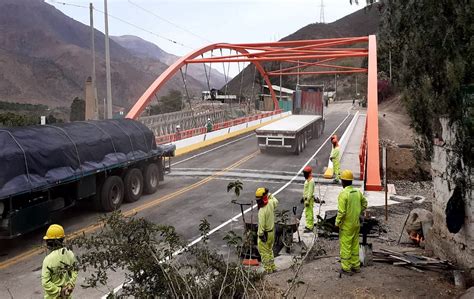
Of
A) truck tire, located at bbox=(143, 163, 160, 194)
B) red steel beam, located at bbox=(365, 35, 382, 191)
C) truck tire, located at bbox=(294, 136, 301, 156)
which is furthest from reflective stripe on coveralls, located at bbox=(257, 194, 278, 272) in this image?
truck tire, located at bbox=(294, 136, 301, 156)

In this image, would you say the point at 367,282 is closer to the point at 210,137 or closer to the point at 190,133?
the point at 190,133

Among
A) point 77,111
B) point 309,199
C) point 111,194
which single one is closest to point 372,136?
point 309,199

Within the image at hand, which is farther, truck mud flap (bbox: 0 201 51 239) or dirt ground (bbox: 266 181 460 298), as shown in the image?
truck mud flap (bbox: 0 201 51 239)

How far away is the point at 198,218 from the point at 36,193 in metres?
4.26

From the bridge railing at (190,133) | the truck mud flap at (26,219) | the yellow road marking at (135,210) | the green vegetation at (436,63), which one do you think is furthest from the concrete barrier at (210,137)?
the green vegetation at (436,63)

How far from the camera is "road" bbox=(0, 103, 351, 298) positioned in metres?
8.53

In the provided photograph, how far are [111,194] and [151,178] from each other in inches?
102

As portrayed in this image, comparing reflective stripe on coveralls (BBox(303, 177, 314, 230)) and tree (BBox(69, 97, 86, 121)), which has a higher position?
tree (BBox(69, 97, 86, 121))

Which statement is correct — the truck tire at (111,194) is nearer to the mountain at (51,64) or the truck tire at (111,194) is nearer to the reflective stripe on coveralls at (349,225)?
the reflective stripe on coveralls at (349,225)

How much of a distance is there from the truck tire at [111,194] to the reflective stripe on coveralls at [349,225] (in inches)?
278

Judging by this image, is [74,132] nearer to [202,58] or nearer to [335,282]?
[335,282]

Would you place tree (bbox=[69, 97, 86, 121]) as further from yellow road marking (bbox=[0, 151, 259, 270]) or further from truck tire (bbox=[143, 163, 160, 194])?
truck tire (bbox=[143, 163, 160, 194])

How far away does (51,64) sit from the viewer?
110 m

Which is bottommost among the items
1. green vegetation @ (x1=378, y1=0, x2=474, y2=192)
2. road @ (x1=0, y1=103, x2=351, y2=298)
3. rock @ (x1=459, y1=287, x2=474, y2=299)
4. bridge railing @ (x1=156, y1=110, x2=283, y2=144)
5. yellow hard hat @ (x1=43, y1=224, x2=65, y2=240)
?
road @ (x1=0, y1=103, x2=351, y2=298)
